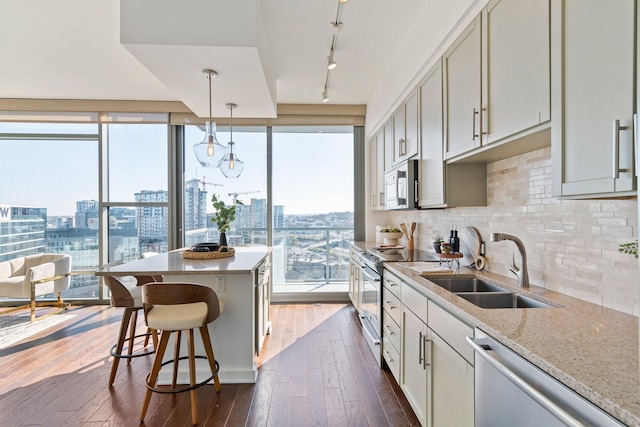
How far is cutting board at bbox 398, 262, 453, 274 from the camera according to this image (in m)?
2.19

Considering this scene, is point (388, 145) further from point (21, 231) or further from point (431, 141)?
point (21, 231)

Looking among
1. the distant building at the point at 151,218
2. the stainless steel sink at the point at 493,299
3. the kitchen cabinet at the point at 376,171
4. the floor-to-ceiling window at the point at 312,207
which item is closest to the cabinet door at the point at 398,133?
the kitchen cabinet at the point at 376,171

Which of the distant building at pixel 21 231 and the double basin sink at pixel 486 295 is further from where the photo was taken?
the distant building at pixel 21 231

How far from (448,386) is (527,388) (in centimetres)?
70

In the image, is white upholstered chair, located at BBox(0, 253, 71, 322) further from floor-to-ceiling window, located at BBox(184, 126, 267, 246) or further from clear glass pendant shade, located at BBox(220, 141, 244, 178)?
clear glass pendant shade, located at BBox(220, 141, 244, 178)

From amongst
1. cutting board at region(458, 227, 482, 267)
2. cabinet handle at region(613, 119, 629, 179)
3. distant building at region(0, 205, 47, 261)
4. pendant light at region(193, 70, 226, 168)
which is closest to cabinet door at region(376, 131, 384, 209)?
cutting board at region(458, 227, 482, 267)

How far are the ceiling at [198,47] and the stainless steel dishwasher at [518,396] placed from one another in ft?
7.91

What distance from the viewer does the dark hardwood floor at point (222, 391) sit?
82.8 inches

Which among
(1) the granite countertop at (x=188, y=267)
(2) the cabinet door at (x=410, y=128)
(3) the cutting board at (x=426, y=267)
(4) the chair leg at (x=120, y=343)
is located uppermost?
(2) the cabinet door at (x=410, y=128)

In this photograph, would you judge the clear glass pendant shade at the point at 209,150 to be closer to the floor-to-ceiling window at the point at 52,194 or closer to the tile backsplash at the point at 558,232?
the tile backsplash at the point at 558,232

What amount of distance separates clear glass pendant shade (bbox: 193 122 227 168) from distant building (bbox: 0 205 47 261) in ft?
11.4

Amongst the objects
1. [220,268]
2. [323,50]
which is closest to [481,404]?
[220,268]

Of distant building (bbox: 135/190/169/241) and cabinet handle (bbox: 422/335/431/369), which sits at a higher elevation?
distant building (bbox: 135/190/169/241)

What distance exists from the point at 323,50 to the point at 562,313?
3010mm
